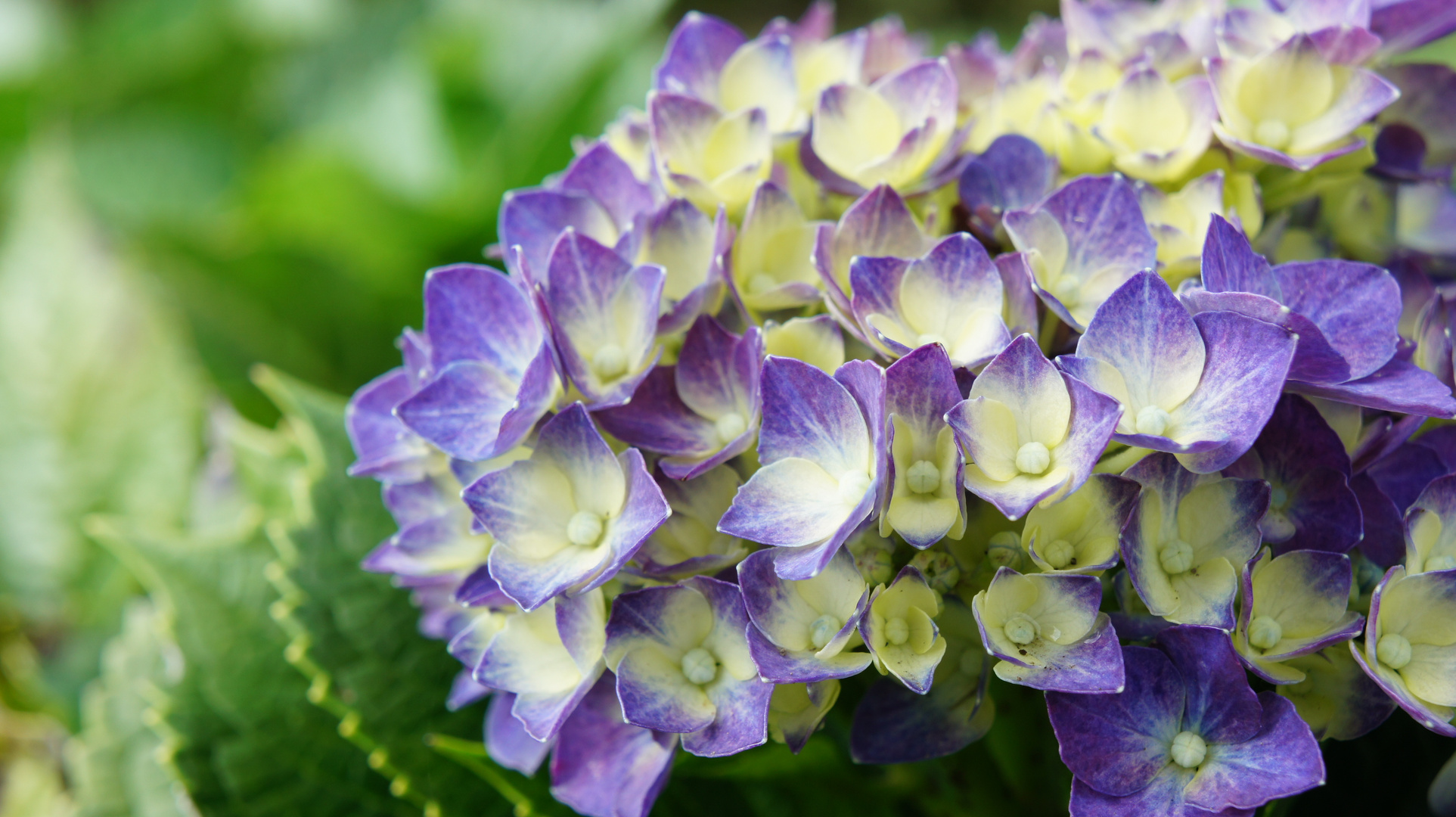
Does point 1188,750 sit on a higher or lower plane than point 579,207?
lower

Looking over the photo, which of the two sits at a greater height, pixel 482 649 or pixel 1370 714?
pixel 482 649

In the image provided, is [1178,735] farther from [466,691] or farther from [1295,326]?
[466,691]

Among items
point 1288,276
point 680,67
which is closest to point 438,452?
point 680,67

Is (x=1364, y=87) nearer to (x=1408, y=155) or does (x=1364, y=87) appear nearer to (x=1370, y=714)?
(x=1408, y=155)

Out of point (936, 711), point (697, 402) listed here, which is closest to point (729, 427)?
point (697, 402)

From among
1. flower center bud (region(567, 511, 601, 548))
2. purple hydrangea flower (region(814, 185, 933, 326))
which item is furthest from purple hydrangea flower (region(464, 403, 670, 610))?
purple hydrangea flower (region(814, 185, 933, 326))

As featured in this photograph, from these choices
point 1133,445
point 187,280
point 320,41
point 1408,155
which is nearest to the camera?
point 1133,445
